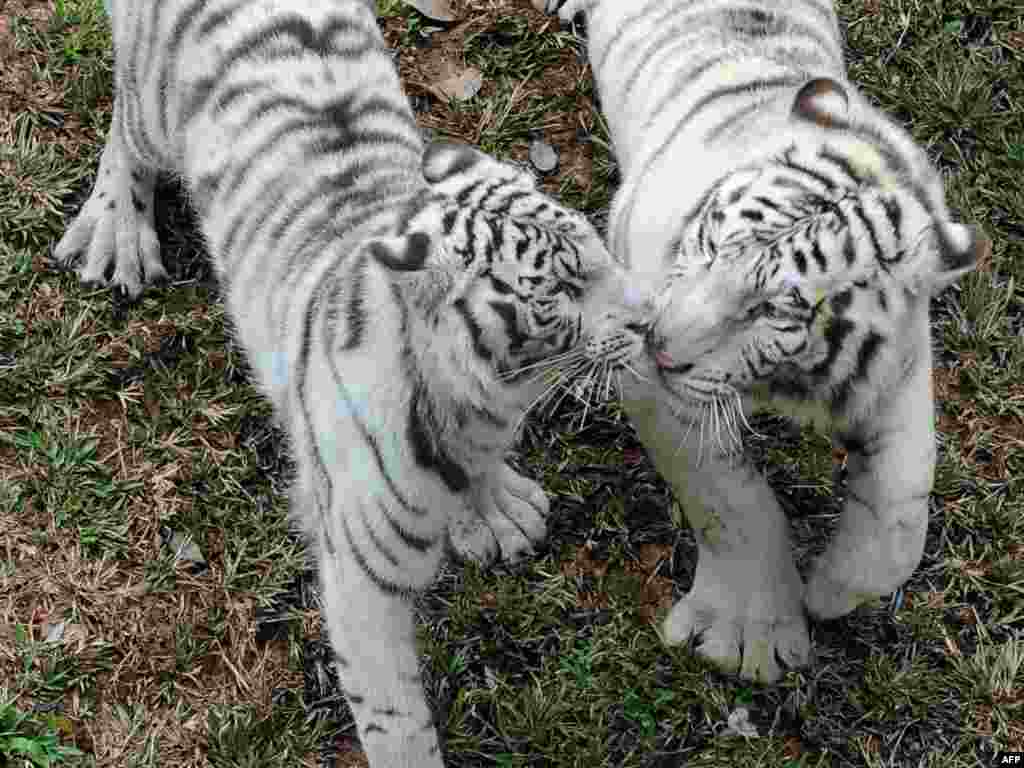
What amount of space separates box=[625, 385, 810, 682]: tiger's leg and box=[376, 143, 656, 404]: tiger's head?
15.9 inches

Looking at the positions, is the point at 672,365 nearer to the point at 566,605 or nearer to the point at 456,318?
the point at 456,318

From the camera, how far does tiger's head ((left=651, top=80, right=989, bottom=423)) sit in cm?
258

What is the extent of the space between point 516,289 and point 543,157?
1.89m

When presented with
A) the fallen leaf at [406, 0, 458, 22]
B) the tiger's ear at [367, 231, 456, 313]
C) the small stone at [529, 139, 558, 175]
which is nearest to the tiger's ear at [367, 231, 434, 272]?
the tiger's ear at [367, 231, 456, 313]

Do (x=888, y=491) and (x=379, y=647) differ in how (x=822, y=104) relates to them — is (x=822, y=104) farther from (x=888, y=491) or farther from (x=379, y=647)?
(x=379, y=647)

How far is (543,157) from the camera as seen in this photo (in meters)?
4.25

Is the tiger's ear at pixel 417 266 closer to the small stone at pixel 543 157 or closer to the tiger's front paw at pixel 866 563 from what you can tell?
the tiger's front paw at pixel 866 563

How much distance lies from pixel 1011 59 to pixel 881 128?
6.38 ft

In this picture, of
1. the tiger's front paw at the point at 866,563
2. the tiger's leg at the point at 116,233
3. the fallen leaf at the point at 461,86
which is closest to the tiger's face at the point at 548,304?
the tiger's front paw at the point at 866,563

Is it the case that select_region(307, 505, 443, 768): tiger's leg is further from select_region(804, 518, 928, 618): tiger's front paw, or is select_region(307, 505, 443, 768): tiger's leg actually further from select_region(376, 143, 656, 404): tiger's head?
select_region(804, 518, 928, 618): tiger's front paw

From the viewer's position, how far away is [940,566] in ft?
11.7

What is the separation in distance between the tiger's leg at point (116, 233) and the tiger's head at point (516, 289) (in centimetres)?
158

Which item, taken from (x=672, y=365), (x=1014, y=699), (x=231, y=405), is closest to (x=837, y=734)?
(x=1014, y=699)

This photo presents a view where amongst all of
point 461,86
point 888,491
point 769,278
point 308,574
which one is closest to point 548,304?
point 769,278
